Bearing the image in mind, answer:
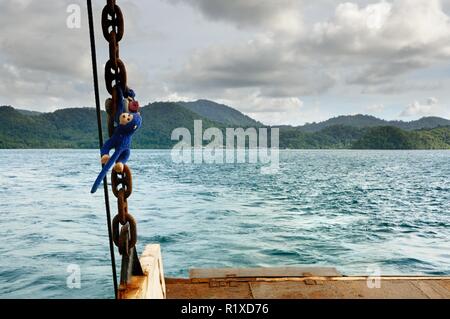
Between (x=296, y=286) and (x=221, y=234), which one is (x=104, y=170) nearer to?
(x=296, y=286)

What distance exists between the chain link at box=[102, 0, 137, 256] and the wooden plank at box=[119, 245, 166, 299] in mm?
333

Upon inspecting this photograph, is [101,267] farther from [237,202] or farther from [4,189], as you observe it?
[4,189]

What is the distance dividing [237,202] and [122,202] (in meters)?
30.1

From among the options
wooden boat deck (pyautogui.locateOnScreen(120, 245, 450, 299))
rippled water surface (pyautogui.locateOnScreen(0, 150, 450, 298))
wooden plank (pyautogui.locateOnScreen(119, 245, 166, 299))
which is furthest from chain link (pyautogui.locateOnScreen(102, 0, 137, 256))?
rippled water surface (pyautogui.locateOnScreen(0, 150, 450, 298))

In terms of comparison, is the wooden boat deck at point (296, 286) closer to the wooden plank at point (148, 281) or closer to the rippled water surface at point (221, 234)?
the wooden plank at point (148, 281)

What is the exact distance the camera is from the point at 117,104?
3379mm

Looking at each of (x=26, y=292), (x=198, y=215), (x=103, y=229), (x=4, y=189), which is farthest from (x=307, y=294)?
(x=4, y=189)

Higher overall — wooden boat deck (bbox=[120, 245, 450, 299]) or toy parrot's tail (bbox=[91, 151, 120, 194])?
toy parrot's tail (bbox=[91, 151, 120, 194])

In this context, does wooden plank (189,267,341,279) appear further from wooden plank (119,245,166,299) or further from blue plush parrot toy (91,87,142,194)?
blue plush parrot toy (91,87,142,194)

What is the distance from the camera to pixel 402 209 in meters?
32.9

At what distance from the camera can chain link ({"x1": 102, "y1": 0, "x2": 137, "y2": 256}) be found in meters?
3.21

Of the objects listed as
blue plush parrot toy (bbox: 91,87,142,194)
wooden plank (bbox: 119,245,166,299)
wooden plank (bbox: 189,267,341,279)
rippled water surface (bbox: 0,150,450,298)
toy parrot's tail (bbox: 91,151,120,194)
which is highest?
blue plush parrot toy (bbox: 91,87,142,194)

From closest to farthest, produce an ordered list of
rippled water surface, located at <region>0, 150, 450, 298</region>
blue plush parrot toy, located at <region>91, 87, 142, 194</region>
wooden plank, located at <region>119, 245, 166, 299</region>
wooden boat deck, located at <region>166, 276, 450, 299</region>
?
blue plush parrot toy, located at <region>91, 87, 142, 194</region> → wooden plank, located at <region>119, 245, 166, 299</region> → wooden boat deck, located at <region>166, 276, 450, 299</region> → rippled water surface, located at <region>0, 150, 450, 298</region>

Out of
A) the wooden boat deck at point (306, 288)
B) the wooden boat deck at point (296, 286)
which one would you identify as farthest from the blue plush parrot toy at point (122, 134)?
the wooden boat deck at point (306, 288)
